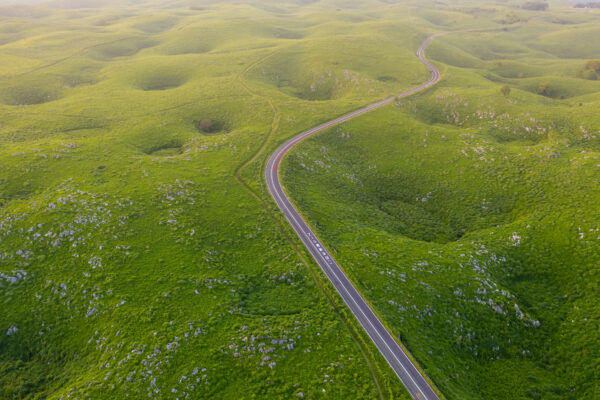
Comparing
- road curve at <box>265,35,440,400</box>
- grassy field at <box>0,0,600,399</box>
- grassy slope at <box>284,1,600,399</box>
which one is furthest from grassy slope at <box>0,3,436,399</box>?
grassy slope at <box>284,1,600,399</box>

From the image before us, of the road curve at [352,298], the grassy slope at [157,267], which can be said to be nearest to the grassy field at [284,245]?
the grassy slope at [157,267]

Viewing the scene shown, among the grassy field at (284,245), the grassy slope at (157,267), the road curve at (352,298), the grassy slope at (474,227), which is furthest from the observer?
the grassy slope at (474,227)

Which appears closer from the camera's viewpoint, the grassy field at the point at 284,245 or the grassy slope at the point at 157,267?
the grassy slope at the point at 157,267

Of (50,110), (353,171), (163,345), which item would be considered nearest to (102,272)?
(163,345)

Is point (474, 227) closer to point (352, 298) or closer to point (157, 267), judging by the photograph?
point (352, 298)

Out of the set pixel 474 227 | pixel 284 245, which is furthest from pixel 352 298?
pixel 474 227

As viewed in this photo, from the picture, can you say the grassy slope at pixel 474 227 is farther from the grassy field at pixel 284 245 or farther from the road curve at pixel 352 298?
the road curve at pixel 352 298

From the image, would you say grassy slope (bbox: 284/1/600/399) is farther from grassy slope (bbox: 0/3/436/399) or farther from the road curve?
grassy slope (bbox: 0/3/436/399)

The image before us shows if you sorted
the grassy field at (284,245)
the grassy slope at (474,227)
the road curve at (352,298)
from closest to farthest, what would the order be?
the road curve at (352,298) → the grassy field at (284,245) → the grassy slope at (474,227)
